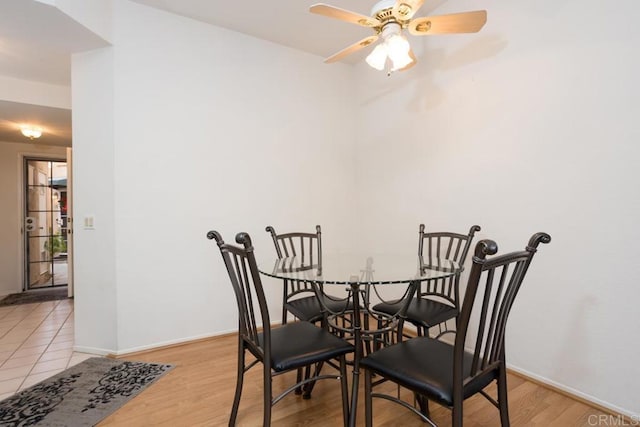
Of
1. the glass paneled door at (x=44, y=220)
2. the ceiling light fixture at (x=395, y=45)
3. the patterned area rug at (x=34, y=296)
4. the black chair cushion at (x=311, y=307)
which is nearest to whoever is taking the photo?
the ceiling light fixture at (x=395, y=45)

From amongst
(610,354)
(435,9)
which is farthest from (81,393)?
(435,9)

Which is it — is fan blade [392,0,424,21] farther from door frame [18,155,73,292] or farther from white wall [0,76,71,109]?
door frame [18,155,73,292]

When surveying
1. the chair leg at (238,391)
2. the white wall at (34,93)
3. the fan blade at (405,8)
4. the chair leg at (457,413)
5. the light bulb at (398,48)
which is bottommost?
the chair leg at (238,391)

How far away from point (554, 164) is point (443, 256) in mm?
1051

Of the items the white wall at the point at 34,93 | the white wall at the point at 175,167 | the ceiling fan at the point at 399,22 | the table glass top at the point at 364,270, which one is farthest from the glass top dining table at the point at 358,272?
the white wall at the point at 34,93

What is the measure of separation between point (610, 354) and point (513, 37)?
2.01 metres

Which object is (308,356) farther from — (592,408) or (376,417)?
(592,408)

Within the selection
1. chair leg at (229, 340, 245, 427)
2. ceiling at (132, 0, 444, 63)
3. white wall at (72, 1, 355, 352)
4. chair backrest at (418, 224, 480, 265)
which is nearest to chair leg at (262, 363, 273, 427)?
chair leg at (229, 340, 245, 427)

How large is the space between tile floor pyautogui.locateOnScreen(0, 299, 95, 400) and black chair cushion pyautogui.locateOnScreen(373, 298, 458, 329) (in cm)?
237

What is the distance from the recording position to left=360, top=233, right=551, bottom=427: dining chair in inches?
41.7

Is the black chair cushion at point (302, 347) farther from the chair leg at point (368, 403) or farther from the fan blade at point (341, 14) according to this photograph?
the fan blade at point (341, 14)

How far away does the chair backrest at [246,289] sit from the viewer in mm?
1342

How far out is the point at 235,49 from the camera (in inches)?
118

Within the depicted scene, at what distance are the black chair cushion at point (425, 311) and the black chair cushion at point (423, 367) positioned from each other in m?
0.39
